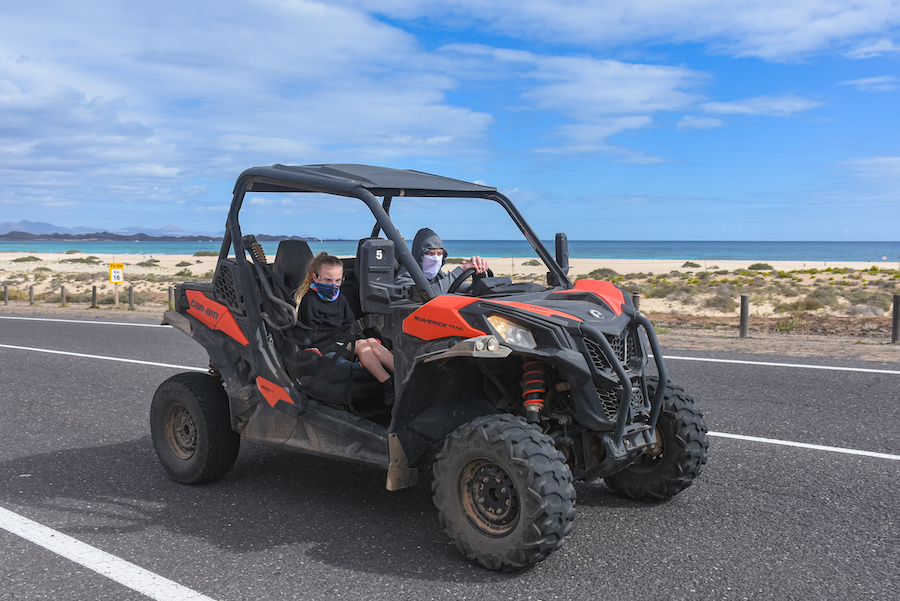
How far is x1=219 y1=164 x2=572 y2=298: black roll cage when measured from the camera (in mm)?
4516

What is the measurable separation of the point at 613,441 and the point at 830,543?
133 centimetres

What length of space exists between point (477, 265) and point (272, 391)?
5.04ft

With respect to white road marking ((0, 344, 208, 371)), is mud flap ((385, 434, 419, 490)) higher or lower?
higher

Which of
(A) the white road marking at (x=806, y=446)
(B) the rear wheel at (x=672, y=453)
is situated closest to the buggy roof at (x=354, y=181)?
(B) the rear wheel at (x=672, y=453)

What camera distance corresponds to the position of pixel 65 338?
14.4 m

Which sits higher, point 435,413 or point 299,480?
point 435,413

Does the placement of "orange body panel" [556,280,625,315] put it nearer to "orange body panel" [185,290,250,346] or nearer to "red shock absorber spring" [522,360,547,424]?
"red shock absorber spring" [522,360,547,424]

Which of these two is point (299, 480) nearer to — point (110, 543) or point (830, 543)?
point (110, 543)

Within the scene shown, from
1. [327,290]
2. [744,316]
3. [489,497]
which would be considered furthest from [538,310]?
[744,316]

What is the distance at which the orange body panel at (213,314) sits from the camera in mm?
5336

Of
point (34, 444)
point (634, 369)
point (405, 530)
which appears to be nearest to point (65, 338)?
point (34, 444)

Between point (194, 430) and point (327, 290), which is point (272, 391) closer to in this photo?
point (327, 290)

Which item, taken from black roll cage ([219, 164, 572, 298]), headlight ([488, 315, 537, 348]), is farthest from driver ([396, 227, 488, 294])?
headlight ([488, 315, 537, 348])

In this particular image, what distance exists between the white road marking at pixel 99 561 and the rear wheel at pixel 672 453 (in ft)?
8.60
